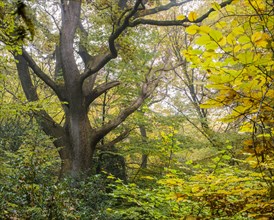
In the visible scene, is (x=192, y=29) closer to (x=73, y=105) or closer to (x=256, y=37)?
(x=256, y=37)

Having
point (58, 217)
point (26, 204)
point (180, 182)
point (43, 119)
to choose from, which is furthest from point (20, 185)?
point (43, 119)

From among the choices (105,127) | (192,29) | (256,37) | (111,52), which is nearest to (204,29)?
(192,29)

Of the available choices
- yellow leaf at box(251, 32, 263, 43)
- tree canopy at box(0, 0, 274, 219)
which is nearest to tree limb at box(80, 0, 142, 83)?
tree canopy at box(0, 0, 274, 219)

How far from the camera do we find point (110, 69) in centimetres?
910

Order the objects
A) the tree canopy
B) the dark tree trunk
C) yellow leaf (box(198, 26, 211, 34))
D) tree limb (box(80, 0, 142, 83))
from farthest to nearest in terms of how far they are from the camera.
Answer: the dark tree trunk → tree limb (box(80, 0, 142, 83)) → the tree canopy → yellow leaf (box(198, 26, 211, 34))

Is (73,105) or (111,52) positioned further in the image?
(73,105)

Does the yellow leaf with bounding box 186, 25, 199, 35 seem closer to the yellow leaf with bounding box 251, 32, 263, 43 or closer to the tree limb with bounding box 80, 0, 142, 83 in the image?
the yellow leaf with bounding box 251, 32, 263, 43

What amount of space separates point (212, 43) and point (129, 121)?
26.4 feet

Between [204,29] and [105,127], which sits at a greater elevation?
[105,127]

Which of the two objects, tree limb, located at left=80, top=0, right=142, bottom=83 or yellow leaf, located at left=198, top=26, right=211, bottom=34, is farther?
tree limb, located at left=80, top=0, right=142, bottom=83

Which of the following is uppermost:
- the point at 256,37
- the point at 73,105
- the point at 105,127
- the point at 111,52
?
the point at 111,52

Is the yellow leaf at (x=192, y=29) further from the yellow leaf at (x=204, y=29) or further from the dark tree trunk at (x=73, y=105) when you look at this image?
the dark tree trunk at (x=73, y=105)

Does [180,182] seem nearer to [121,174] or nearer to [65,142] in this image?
[65,142]

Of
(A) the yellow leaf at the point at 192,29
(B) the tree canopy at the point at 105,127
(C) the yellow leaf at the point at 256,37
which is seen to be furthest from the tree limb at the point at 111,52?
(C) the yellow leaf at the point at 256,37
